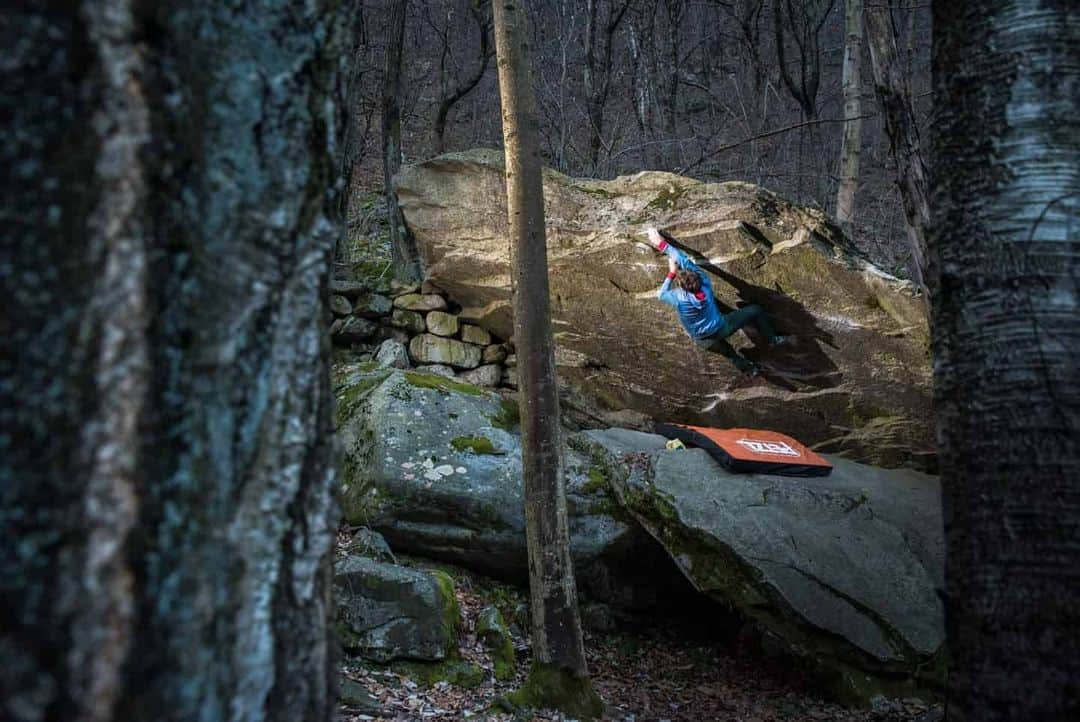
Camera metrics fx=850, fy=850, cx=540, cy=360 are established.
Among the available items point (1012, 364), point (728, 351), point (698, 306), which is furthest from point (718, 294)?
point (1012, 364)

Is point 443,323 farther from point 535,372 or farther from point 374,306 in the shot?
point 535,372

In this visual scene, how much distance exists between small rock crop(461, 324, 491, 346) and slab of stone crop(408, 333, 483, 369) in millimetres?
60

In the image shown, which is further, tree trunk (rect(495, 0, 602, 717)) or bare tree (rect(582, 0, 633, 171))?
bare tree (rect(582, 0, 633, 171))

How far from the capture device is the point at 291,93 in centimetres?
94

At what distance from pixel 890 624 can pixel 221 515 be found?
6407 mm

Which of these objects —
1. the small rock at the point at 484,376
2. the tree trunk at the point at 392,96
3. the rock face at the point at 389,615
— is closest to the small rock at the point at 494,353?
the small rock at the point at 484,376

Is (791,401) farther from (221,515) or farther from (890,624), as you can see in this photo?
(221,515)

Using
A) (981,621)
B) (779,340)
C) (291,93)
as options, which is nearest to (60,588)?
(291,93)

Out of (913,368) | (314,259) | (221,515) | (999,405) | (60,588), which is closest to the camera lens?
(60,588)

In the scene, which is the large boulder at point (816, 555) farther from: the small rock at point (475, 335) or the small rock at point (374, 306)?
the small rock at point (374, 306)

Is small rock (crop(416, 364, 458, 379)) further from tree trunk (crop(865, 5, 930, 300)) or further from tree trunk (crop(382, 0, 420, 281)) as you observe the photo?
tree trunk (crop(865, 5, 930, 300))

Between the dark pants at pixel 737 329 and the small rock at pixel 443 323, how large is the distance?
2687 millimetres

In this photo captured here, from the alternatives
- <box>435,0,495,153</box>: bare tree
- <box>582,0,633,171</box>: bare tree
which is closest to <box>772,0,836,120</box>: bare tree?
<box>582,0,633,171</box>: bare tree

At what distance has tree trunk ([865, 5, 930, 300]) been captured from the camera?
3.77m
